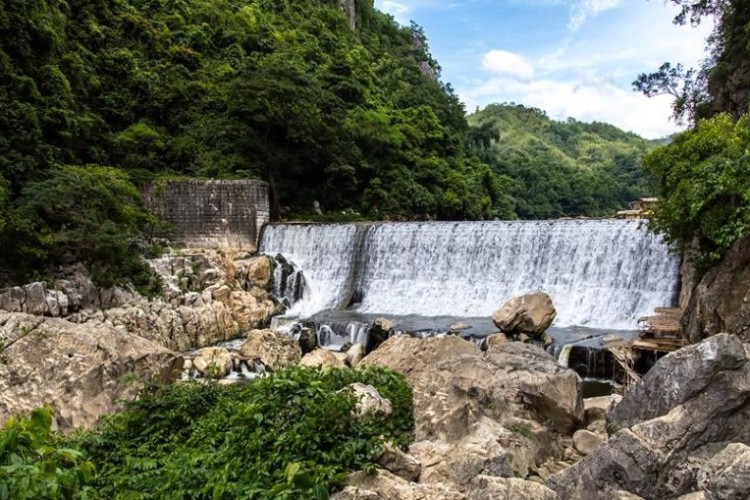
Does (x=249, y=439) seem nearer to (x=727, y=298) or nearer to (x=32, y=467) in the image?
(x=32, y=467)

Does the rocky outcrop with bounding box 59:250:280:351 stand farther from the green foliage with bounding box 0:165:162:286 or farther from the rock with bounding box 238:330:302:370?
the rock with bounding box 238:330:302:370

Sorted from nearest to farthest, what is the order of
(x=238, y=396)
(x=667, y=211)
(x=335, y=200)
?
(x=238, y=396) < (x=667, y=211) < (x=335, y=200)

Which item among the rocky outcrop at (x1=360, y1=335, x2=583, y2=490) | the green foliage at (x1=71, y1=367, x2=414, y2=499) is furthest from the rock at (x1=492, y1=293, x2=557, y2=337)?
the green foliage at (x1=71, y1=367, x2=414, y2=499)

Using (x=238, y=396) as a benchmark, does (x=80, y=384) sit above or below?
below

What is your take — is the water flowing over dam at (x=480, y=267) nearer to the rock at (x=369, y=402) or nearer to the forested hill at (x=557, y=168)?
the rock at (x=369, y=402)

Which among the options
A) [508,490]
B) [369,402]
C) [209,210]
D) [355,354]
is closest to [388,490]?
[508,490]

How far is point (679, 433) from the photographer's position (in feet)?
11.6

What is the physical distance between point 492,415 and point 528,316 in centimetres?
726

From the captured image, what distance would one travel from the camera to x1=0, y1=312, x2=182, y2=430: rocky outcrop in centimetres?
647

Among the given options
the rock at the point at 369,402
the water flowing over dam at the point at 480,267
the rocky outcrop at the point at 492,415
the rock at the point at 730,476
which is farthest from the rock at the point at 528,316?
the rock at the point at 730,476

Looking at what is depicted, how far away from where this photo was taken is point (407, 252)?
17359 millimetres

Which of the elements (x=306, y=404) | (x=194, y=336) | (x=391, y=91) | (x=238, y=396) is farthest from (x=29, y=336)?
(x=391, y=91)

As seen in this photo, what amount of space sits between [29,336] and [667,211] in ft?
33.6

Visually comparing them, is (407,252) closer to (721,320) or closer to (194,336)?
(194,336)
